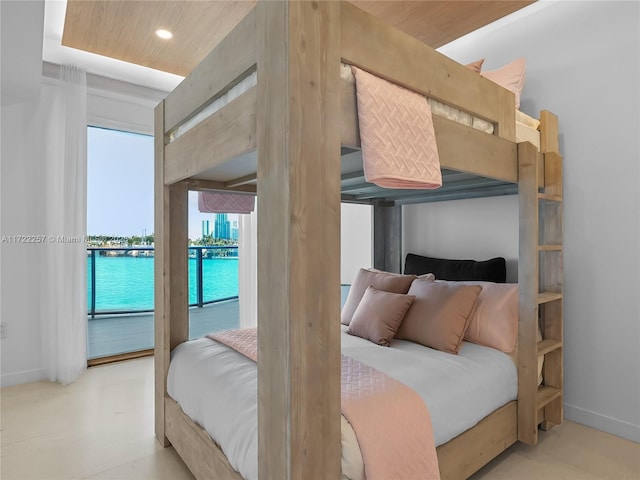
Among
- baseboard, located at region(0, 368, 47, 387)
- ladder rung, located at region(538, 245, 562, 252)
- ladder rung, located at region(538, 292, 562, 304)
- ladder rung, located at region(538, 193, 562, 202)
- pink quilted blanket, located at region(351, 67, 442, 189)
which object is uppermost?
pink quilted blanket, located at region(351, 67, 442, 189)

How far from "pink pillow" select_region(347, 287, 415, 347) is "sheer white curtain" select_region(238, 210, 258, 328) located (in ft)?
6.11

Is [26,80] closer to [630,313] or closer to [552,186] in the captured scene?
[552,186]

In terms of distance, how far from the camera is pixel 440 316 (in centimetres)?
203

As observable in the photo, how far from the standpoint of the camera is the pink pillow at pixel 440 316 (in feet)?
6.45

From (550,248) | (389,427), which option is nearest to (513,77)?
(550,248)

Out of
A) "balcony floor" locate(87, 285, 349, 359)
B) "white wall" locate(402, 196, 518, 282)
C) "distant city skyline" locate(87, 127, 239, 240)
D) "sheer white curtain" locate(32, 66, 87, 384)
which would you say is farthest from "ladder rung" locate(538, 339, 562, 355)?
"sheer white curtain" locate(32, 66, 87, 384)

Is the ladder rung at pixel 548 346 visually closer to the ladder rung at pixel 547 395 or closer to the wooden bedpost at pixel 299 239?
the ladder rung at pixel 547 395

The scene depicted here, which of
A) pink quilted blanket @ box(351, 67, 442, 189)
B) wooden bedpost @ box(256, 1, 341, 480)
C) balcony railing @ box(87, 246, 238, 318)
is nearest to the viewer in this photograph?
wooden bedpost @ box(256, 1, 341, 480)

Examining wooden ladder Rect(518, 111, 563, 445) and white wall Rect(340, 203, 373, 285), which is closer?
wooden ladder Rect(518, 111, 563, 445)

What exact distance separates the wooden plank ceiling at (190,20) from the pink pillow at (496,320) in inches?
69.8

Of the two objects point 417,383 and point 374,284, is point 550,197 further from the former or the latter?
point 417,383

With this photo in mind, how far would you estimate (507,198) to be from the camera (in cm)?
269

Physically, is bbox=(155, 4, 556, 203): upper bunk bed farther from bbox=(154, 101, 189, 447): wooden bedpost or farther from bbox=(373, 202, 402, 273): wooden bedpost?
bbox=(373, 202, 402, 273): wooden bedpost

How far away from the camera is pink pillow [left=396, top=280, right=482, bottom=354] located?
1.97 m
